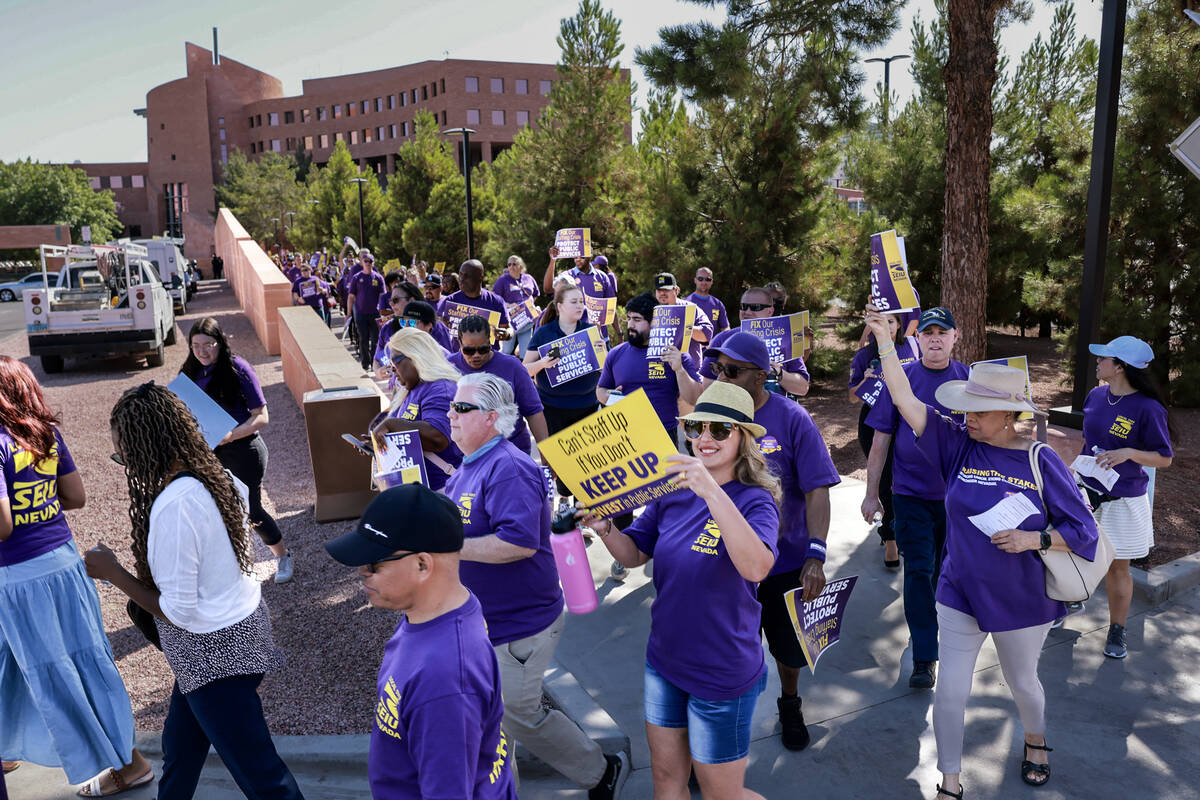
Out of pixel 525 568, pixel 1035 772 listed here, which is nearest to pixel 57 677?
pixel 525 568

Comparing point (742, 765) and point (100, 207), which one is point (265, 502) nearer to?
point (742, 765)

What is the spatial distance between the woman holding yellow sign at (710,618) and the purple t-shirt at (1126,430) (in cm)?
328

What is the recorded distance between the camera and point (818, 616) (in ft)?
13.4

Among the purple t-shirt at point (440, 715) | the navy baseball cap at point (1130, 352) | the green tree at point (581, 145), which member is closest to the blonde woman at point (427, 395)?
the purple t-shirt at point (440, 715)

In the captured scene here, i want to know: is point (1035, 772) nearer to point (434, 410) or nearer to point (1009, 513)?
point (1009, 513)

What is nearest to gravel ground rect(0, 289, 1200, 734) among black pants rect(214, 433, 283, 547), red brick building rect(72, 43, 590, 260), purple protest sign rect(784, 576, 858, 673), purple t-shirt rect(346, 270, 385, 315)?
black pants rect(214, 433, 283, 547)

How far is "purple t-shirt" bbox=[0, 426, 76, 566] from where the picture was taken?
Result: 393cm

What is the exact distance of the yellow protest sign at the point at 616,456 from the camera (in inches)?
118

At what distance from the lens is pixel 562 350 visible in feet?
23.3

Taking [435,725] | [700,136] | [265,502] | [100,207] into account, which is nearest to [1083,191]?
[700,136]

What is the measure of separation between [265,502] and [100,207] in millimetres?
87862

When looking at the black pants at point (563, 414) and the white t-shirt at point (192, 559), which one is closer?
the white t-shirt at point (192, 559)

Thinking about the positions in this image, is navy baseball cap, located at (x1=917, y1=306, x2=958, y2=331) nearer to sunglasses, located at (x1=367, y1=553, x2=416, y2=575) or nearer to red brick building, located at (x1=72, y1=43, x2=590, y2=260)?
sunglasses, located at (x1=367, y1=553, x2=416, y2=575)

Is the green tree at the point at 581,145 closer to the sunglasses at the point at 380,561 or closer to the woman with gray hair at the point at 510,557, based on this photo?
the woman with gray hair at the point at 510,557
